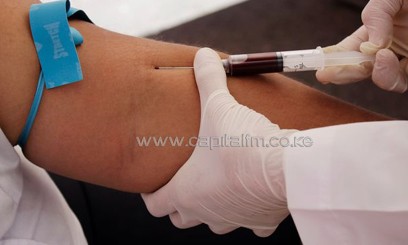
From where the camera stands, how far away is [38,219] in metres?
0.85

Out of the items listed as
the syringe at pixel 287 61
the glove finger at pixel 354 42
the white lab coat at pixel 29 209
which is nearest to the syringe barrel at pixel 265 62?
the syringe at pixel 287 61

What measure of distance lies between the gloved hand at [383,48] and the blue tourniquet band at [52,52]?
521 mm

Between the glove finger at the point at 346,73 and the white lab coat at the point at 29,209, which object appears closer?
the white lab coat at the point at 29,209

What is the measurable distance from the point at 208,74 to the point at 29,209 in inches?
17.5

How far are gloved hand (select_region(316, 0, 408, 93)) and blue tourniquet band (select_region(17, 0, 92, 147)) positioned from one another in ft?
1.71

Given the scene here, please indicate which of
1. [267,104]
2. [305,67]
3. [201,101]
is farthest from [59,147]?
[305,67]

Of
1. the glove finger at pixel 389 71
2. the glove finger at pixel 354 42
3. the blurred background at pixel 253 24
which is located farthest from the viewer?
the blurred background at pixel 253 24

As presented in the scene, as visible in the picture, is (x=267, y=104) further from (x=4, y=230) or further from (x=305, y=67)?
(x=4, y=230)

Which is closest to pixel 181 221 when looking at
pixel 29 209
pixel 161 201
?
pixel 161 201

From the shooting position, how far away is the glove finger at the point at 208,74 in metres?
0.86

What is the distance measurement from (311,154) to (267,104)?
25 centimetres

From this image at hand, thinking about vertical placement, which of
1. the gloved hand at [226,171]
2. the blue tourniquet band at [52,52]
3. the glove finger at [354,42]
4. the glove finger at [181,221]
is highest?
the blue tourniquet band at [52,52]

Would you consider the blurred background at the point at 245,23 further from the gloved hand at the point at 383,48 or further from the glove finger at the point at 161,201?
the glove finger at the point at 161,201

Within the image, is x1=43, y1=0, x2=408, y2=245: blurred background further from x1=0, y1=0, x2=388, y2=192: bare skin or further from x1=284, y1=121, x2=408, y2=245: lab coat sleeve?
x1=284, y1=121, x2=408, y2=245: lab coat sleeve
